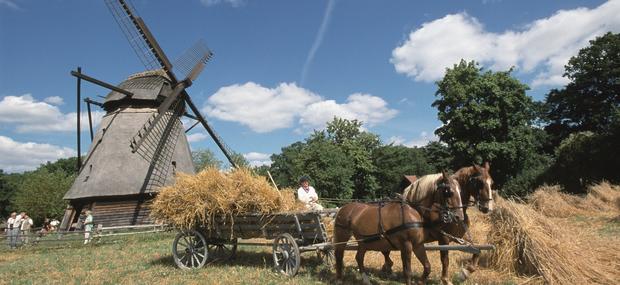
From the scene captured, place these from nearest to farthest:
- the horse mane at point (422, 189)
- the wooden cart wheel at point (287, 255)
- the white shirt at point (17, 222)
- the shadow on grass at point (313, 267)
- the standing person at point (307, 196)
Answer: the horse mane at point (422, 189), the shadow on grass at point (313, 267), the wooden cart wheel at point (287, 255), the standing person at point (307, 196), the white shirt at point (17, 222)

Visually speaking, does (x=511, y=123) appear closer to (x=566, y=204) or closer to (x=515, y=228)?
(x=566, y=204)

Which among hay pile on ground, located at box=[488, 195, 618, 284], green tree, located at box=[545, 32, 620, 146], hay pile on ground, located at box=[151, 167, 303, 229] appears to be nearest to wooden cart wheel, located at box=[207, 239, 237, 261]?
hay pile on ground, located at box=[151, 167, 303, 229]

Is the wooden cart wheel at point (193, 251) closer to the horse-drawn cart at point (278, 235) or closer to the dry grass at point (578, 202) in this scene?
the horse-drawn cart at point (278, 235)

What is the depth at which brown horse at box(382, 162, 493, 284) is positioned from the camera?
6.26 meters

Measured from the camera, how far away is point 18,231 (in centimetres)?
1964

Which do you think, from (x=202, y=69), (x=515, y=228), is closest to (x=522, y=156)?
(x=202, y=69)

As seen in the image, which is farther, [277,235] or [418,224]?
[277,235]

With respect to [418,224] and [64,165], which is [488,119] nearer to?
[418,224]

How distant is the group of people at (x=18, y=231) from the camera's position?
63.1 ft

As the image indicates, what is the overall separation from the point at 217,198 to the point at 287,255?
6.20 feet

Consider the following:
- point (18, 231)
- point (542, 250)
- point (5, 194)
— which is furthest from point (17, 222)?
point (5, 194)

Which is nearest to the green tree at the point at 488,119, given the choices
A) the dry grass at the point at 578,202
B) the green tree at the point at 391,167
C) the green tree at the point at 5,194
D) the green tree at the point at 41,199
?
the dry grass at the point at 578,202

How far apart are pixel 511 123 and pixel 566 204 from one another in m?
15.6

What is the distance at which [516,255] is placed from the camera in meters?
7.39
